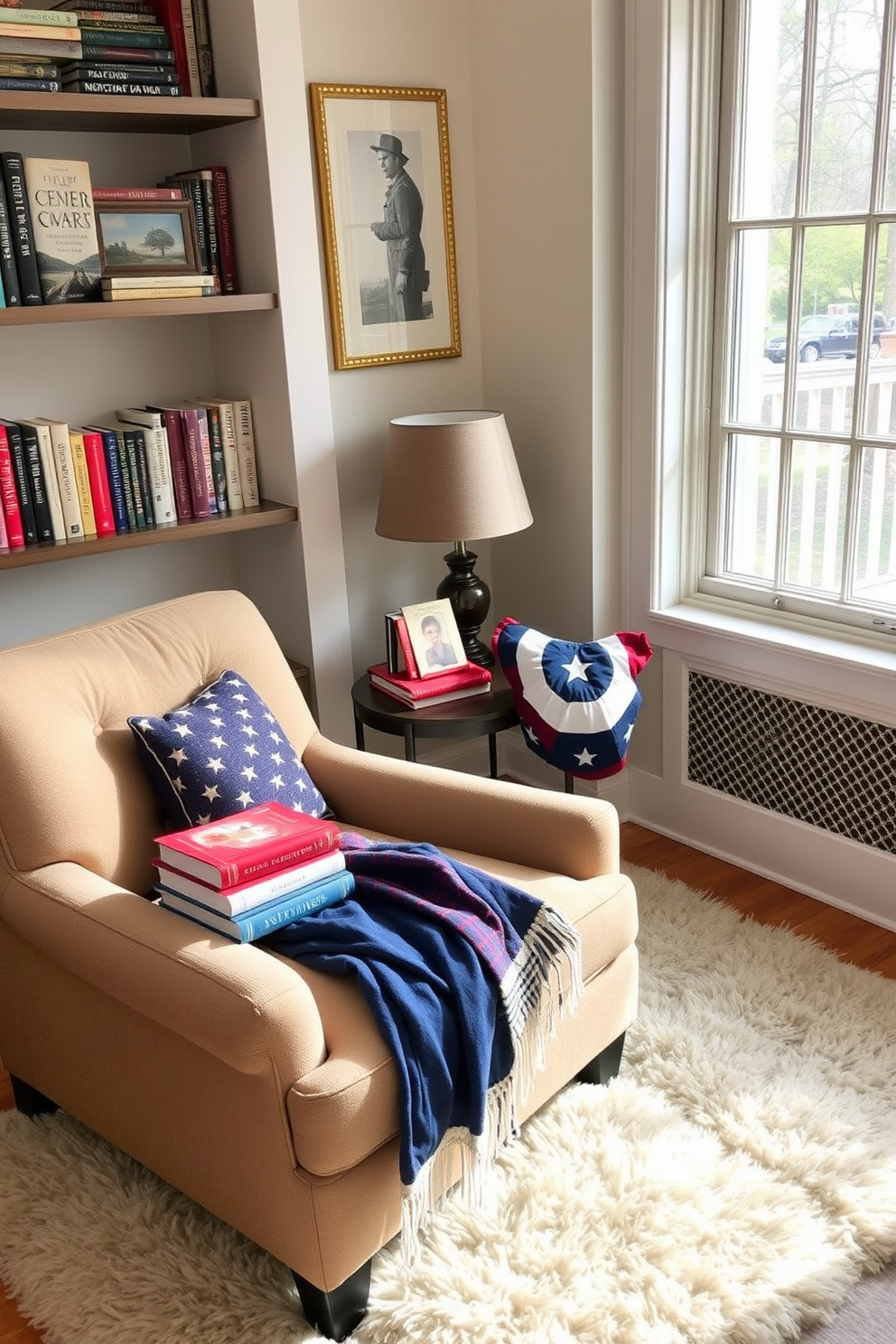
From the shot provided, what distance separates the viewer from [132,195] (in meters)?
2.63

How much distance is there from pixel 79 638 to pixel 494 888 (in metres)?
0.89

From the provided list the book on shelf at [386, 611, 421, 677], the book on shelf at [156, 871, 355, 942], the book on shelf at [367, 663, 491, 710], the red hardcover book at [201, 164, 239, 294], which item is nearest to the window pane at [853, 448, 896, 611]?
the book on shelf at [367, 663, 491, 710]

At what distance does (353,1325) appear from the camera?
1791mm

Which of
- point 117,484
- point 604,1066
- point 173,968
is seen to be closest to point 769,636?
point 604,1066

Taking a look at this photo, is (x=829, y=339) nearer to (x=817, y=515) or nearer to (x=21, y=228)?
(x=817, y=515)

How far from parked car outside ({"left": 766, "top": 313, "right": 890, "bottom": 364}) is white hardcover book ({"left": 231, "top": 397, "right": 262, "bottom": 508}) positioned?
126cm

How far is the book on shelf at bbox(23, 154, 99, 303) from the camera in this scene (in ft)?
8.10

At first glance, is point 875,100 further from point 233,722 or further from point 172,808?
point 172,808

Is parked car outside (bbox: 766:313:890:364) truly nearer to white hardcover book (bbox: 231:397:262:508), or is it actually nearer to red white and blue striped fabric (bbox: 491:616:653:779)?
red white and blue striped fabric (bbox: 491:616:653:779)

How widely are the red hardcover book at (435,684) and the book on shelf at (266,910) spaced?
868mm

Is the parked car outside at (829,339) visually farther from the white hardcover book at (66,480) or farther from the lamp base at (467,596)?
the white hardcover book at (66,480)

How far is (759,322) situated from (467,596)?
940mm

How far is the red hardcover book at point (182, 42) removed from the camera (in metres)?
2.64

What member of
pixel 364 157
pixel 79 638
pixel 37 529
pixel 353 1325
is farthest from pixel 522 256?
pixel 353 1325
